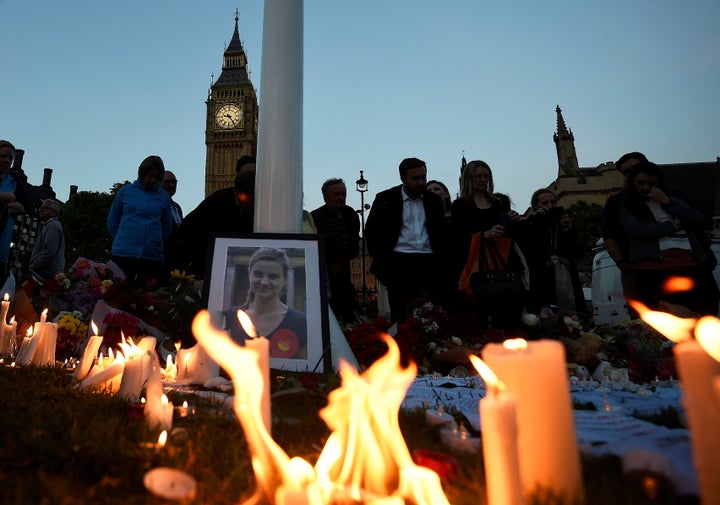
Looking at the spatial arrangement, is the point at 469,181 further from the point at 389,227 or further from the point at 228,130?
the point at 228,130

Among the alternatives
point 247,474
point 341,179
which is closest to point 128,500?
point 247,474

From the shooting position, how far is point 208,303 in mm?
3879

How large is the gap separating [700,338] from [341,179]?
559cm

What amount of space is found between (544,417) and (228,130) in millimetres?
90888

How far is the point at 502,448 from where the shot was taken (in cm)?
92


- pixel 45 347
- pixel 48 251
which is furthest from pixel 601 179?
pixel 45 347

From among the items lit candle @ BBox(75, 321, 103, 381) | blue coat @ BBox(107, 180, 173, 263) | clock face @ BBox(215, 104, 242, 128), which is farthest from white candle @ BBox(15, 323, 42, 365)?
clock face @ BBox(215, 104, 242, 128)

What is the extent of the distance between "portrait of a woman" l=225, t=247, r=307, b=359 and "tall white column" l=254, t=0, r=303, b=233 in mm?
543

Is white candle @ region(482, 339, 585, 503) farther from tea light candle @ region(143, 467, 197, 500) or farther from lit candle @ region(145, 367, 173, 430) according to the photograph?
lit candle @ region(145, 367, 173, 430)

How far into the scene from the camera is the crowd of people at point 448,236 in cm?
479

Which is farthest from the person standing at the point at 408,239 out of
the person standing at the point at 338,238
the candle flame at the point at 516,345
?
Answer: the candle flame at the point at 516,345

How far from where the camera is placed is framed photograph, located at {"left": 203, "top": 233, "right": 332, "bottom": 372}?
372 cm

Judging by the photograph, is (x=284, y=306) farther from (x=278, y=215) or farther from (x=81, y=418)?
(x=81, y=418)

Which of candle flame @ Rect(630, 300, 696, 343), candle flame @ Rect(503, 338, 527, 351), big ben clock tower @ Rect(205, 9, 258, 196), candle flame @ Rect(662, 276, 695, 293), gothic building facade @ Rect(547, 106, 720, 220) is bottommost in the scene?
candle flame @ Rect(503, 338, 527, 351)
